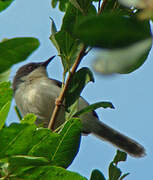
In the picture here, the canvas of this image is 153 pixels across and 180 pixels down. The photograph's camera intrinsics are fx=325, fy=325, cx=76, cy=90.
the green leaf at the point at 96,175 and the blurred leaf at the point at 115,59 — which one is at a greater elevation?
the blurred leaf at the point at 115,59

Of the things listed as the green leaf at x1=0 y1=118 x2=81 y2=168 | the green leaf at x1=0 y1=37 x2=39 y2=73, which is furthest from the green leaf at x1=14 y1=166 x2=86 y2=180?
the green leaf at x1=0 y1=37 x2=39 y2=73

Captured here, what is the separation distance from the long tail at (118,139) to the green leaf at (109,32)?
5.33 m

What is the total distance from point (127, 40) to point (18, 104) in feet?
18.4

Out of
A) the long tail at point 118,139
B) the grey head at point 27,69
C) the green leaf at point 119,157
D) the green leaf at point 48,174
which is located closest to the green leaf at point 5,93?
the green leaf at point 48,174

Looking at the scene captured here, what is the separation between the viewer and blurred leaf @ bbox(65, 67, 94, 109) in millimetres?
2189

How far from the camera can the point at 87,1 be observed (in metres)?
2.04

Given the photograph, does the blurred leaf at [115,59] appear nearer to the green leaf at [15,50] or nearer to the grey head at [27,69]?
the green leaf at [15,50]

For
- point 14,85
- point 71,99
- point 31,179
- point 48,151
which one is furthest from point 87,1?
point 14,85

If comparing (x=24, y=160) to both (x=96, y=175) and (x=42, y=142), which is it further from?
(x=96, y=175)

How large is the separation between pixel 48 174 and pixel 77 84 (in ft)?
3.05

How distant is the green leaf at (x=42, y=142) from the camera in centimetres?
146

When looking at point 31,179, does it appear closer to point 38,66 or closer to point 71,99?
point 71,99

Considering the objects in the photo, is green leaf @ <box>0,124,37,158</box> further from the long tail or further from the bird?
the long tail

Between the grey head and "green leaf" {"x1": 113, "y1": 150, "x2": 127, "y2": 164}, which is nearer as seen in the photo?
"green leaf" {"x1": 113, "y1": 150, "x2": 127, "y2": 164}
